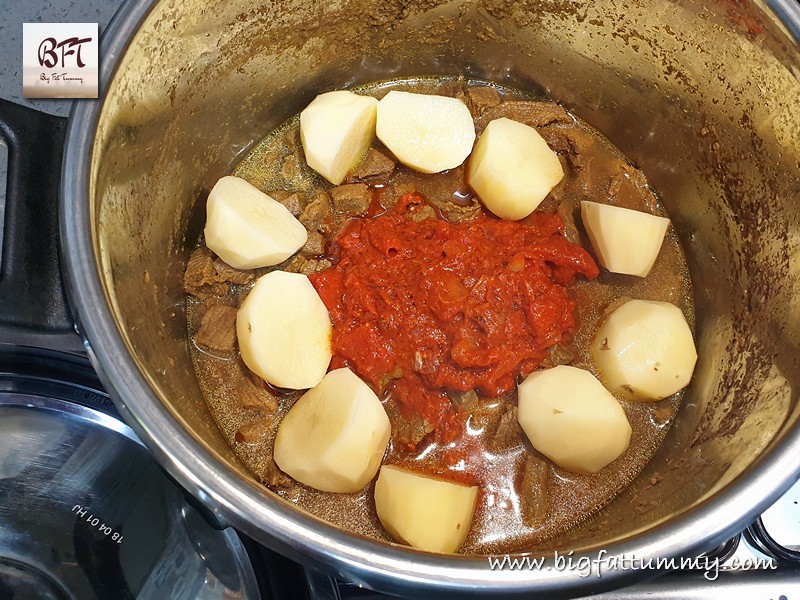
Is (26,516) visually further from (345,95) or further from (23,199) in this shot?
(345,95)

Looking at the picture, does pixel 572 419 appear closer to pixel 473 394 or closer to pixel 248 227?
pixel 473 394

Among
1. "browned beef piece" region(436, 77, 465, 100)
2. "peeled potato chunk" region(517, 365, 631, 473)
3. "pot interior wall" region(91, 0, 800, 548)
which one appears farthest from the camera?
"browned beef piece" region(436, 77, 465, 100)

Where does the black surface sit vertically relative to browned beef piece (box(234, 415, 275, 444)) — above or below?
above

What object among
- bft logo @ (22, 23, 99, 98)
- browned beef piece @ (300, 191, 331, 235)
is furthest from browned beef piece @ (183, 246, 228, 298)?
bft logo @ (22, 23, 99, 98)

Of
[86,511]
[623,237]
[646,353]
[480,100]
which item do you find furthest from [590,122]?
[86,511]

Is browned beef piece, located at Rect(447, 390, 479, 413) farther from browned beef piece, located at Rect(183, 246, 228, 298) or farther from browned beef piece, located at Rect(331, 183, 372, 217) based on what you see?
browned beef piece, located at Rect(183, 246, 228, 298)

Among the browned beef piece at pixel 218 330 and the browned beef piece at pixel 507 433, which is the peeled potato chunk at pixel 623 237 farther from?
the browned beef piece at pixel 218 330

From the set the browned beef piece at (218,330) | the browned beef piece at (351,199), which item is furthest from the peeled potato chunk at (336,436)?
the browned beef piece at (351,199)

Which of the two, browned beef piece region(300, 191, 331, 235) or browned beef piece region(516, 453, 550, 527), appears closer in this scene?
browned beef piece region(516, 453, 550, 527)
